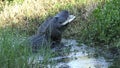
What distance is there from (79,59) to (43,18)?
414 cm

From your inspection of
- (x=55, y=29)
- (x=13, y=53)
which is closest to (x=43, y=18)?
(x=55, y=29)

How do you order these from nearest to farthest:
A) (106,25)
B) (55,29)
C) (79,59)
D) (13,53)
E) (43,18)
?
(13,53), (79,59), (55,29), (106,25), (43,18)

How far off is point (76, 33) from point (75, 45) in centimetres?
95

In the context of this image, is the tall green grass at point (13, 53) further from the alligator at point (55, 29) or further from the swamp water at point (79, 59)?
the alligator at point (55, 29)

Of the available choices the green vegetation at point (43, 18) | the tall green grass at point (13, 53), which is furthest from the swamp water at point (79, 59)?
the tall green grass at point (13, 53)

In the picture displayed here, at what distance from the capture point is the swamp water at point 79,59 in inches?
335

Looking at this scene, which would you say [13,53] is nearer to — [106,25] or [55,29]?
[55,29]

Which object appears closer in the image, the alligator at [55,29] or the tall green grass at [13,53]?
the tall green grass at [13,53]

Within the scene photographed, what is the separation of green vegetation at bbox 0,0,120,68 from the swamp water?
0.34m

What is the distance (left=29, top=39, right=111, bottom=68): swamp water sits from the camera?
852 cm

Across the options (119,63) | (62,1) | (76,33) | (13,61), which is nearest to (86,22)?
(76,33)

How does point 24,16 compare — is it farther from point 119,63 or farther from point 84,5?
point 119,63

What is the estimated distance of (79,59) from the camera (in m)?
9.10

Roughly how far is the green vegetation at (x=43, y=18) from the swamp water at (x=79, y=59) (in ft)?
1.12
